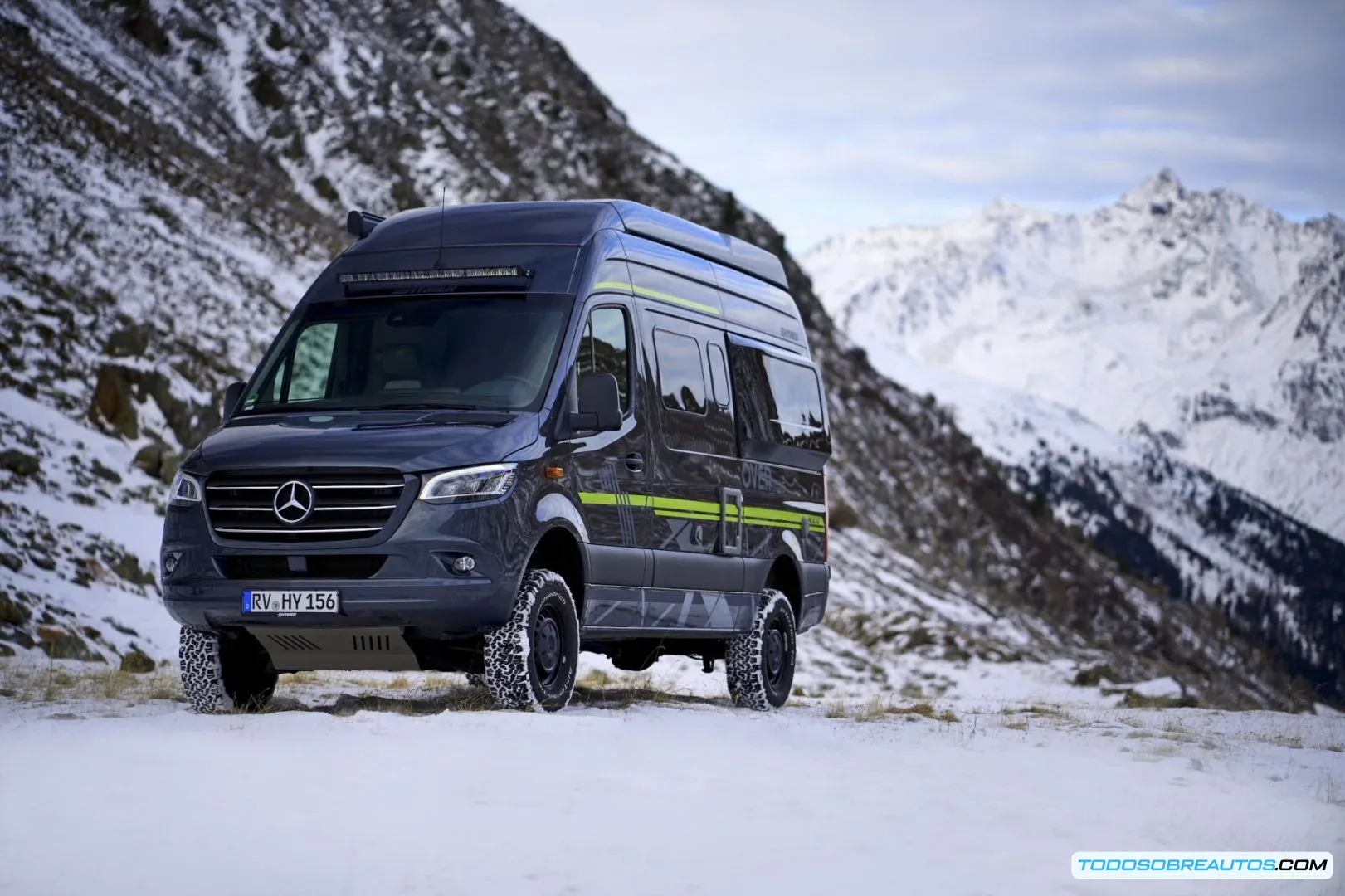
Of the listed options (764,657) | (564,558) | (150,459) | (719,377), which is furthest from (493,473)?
(150,459)

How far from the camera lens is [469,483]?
30.3 feet

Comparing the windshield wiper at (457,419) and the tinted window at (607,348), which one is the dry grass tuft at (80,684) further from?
the tinted window at (607,348)

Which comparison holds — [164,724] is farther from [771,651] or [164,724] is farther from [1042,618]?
[1042,618]

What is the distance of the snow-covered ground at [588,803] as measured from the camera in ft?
19.8

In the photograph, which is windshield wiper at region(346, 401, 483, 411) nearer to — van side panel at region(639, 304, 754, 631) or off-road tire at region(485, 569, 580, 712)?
off-road tire at region(485, 569, 580, 712)

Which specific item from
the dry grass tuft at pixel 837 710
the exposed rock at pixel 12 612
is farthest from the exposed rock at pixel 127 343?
the dry grass tuft at pixel 837 710

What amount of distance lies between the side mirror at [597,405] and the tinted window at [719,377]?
2320 mm

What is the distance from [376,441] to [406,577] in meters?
0.79

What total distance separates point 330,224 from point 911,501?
34.6m

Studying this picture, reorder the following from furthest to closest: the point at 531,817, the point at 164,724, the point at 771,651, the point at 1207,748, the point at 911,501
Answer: the point at 911,501
the point at 771,651
the point at 1207,748
the point at 164,724
the point at 531,817

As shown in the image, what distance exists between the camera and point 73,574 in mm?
18719

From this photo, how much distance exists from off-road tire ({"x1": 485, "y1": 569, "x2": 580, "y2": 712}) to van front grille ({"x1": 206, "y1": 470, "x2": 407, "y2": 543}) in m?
0.98

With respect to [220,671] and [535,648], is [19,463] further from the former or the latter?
[535,648]

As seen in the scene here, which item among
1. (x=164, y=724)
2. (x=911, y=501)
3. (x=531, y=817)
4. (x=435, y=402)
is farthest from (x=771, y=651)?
(x=911, y=501)
